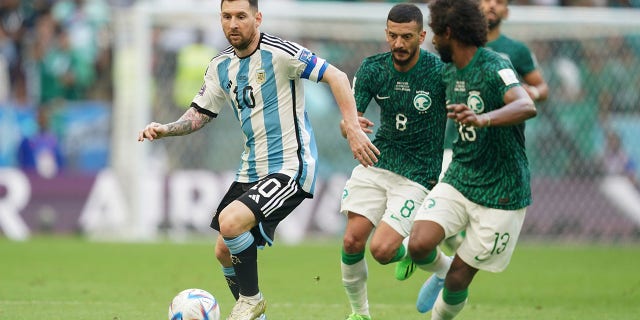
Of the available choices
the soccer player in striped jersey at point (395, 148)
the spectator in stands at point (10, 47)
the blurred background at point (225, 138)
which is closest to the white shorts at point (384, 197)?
the soccer player in striped jersey at point (395, 148)

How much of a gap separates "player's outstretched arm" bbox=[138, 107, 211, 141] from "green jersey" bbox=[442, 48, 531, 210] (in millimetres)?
1811

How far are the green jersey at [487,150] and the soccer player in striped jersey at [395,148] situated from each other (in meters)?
0.77

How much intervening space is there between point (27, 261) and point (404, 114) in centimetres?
637

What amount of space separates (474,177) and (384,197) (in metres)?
1.21

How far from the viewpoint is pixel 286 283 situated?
1134 centimetres

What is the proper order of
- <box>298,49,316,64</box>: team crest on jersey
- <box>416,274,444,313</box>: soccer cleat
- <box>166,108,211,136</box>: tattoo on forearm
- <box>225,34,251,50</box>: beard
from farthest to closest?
<box>416,274,444,313</box>: soccer cleat < <box>166,108,211,136</box>: tattoo on forearm < <box>298,49,316,64</box>: team crest on jersey < <box>225,34,251,50</box>: beard

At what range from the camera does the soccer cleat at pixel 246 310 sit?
292 inches

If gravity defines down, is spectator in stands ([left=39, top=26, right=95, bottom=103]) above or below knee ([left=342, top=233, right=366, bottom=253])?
below

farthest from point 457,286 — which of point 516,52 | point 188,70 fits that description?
point 188,70

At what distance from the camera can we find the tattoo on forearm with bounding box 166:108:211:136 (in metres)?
7.79

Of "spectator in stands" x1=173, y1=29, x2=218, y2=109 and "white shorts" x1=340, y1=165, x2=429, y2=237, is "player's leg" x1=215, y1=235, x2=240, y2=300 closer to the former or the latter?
"white shorts" x1=340, y1=165, x2=429, y2=237

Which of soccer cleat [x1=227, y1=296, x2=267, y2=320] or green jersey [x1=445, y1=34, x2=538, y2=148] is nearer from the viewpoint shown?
soccer cleat [x1=227, y1=296, x2=267, y2=320]

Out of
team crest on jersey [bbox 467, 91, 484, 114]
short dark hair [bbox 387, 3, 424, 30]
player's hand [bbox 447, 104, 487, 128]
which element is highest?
short dark hair [bbox 387, 3, 424, 30]

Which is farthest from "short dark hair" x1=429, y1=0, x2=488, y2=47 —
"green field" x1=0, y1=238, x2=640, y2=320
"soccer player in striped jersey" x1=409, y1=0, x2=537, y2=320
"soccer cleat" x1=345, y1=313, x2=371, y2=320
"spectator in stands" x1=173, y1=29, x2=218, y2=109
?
"spectator in stands" x1=173, y1=29, x2=218, y2=109
